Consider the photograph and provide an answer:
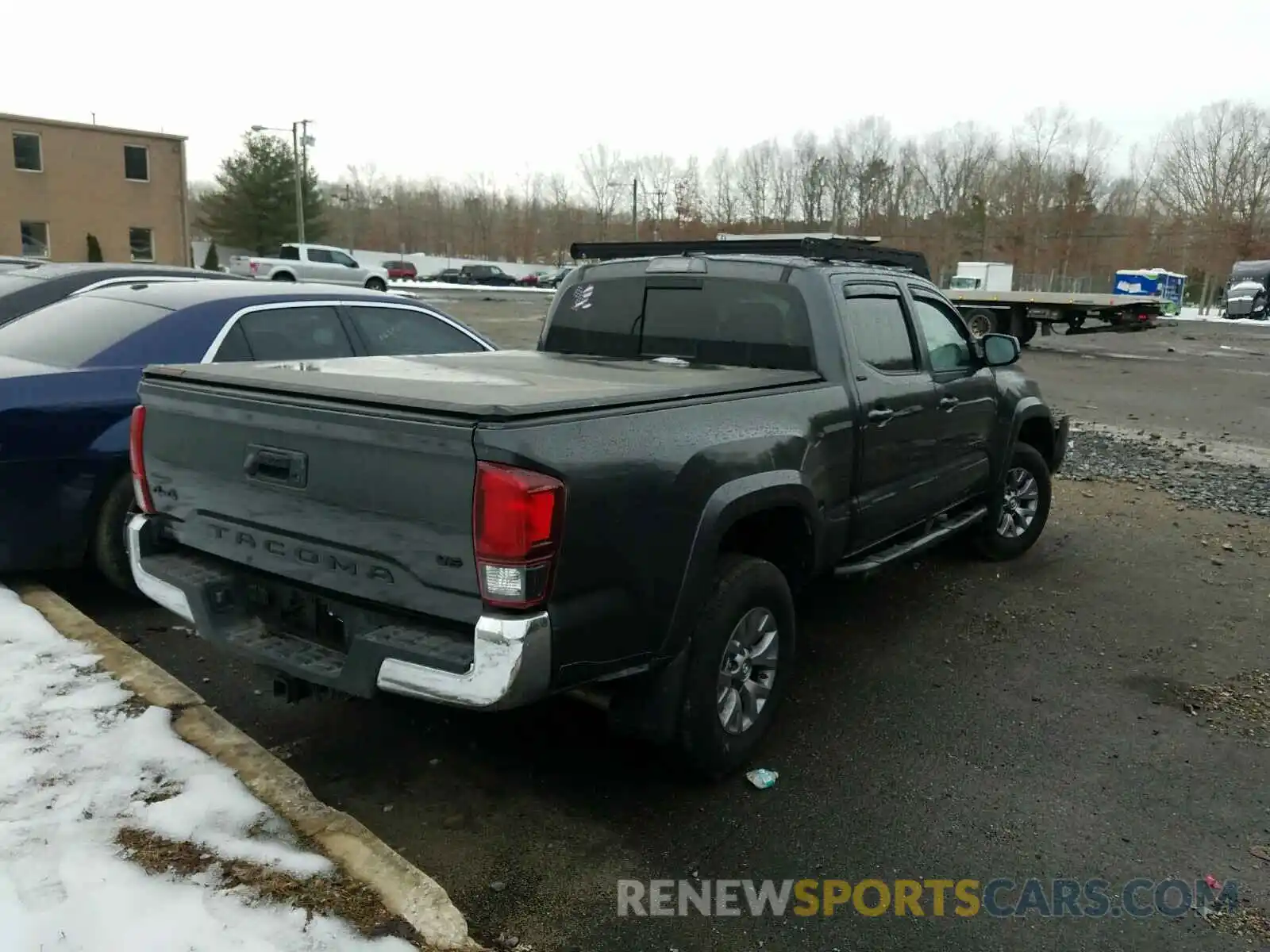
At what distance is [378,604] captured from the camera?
2889 mm

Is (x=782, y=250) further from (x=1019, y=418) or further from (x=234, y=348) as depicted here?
(x=234, y=348)

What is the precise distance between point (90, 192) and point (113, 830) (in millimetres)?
43675

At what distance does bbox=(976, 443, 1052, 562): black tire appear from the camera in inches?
237

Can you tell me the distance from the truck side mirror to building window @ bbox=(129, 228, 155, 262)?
42.7 metres

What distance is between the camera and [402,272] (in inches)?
2437

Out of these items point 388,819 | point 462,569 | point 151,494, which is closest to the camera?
point 462,569

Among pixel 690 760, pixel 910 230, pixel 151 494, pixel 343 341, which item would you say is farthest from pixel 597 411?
pixel 910 230

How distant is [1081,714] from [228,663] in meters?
3.97

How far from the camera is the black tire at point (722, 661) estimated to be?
3248 millimetres

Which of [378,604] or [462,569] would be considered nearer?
[462,569]

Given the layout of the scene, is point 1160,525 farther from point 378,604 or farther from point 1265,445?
point 378,604

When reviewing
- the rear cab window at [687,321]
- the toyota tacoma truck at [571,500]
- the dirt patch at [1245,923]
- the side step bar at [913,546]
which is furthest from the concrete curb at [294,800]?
the rear cab window at [687,321]

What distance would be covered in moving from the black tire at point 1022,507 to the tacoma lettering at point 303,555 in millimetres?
4370

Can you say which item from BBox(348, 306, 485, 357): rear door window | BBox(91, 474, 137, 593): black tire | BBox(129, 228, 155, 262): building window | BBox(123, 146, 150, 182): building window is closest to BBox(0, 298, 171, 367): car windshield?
BBox(91, 474, 137, 593): black tire
